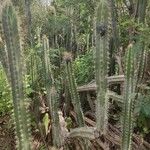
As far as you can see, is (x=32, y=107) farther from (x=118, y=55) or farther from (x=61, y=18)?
(x=61, y=18)

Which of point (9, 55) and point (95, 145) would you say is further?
point (95, 145)

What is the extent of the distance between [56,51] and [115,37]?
1.84 metres

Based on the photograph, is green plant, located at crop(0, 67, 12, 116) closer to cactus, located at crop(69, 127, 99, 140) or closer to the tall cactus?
cactus, located at crop(69, 127, 99, 140)

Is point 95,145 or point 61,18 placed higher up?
point 61,18

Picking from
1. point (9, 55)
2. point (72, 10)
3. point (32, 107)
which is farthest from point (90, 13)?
point (9, 55)

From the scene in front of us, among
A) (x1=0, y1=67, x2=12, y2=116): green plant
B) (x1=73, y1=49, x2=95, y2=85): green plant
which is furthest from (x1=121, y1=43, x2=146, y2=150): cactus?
(x1=73, y1=49, x2=95, y2=85): green plant

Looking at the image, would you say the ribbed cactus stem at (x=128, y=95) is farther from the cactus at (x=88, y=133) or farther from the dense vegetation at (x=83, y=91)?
the cactus at (x=88, y=133)

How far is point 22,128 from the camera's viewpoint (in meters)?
3.70

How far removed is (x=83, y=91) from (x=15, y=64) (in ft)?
6.94

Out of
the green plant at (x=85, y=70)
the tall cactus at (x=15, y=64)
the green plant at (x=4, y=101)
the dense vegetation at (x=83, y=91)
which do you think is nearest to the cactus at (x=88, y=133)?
the dense vegetation at (x=83, y=91)

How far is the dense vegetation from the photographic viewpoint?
369 centimetres

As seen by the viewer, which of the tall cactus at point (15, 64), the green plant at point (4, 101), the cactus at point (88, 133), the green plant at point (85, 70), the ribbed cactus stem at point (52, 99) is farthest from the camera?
the green plant at point (85, 70)

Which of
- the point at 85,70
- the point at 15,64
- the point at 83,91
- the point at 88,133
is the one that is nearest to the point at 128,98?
the point at 88,133

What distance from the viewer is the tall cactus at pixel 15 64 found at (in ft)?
11.8
